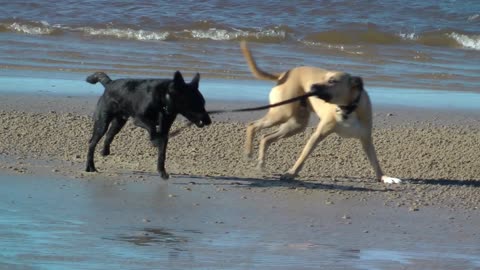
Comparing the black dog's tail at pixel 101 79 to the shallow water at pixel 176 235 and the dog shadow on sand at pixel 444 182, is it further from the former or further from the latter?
the dog shadow on sand at pixel 444 182

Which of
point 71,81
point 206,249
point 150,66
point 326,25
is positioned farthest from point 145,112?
point 326,25

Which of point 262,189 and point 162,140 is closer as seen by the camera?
point 262,189

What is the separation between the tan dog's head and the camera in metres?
7.58

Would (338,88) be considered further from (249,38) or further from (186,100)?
(249,38)

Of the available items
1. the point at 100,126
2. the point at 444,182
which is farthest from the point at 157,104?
the point at 444,182

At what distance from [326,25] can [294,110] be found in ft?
44.8

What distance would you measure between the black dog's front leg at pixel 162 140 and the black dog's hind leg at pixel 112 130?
49cm

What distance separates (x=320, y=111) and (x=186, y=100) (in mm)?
1091

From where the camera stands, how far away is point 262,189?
7.48 meters

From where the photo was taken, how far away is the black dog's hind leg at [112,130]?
26.8 ft

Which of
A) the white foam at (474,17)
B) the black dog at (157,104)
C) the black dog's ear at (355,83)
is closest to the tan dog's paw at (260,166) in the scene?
the black dog at (157,104)

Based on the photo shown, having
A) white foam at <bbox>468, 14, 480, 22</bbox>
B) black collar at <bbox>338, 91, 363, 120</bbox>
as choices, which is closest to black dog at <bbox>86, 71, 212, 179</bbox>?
black collar at <bbox>338, 91, 363, 120</bbox>

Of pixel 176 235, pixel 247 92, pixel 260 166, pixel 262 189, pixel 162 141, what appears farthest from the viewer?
pixel 247 92

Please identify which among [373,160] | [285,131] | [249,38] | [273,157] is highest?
[285,131]
